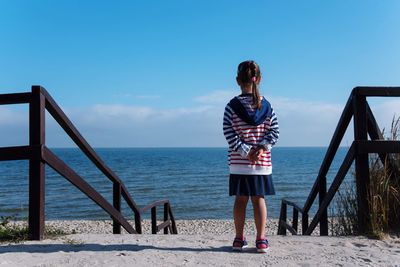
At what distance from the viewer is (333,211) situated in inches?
222

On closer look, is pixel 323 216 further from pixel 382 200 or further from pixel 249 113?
pixel 249 113

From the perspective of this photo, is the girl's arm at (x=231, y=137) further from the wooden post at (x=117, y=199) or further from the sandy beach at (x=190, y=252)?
the wooden post at (x=117, y=199)

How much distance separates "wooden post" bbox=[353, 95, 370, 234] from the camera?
14.5 feet

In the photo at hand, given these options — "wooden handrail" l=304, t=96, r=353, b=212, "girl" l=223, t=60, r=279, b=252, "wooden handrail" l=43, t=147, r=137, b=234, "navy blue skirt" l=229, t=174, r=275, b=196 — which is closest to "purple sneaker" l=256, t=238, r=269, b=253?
"girl" l=223, t=60, r=279, b=252

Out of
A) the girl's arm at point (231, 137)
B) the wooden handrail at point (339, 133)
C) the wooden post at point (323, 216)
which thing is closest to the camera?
the girl's arm at point (231, 137)

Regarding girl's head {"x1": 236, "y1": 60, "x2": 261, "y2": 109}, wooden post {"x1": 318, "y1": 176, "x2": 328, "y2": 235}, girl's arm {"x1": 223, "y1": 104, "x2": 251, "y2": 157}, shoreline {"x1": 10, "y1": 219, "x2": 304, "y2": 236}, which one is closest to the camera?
girl's arm {"x1": 223, "y1": 104, "x2": 251, "y2": 157}

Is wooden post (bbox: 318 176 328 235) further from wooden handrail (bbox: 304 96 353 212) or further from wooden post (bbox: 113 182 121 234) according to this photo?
wooden post (bbox: 113 182 121 234)

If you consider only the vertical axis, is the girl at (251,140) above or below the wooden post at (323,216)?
above

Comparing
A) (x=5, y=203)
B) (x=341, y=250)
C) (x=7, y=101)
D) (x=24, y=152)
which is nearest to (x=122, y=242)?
(x=24, y=152)

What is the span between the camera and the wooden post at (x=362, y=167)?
4414 mm

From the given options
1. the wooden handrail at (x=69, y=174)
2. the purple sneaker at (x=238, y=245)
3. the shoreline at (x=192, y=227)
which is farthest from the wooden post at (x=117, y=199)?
the shoreline at (x=192, y=227)

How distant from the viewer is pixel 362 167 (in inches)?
175

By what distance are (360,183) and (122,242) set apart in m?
2.34

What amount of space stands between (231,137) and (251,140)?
177mm
